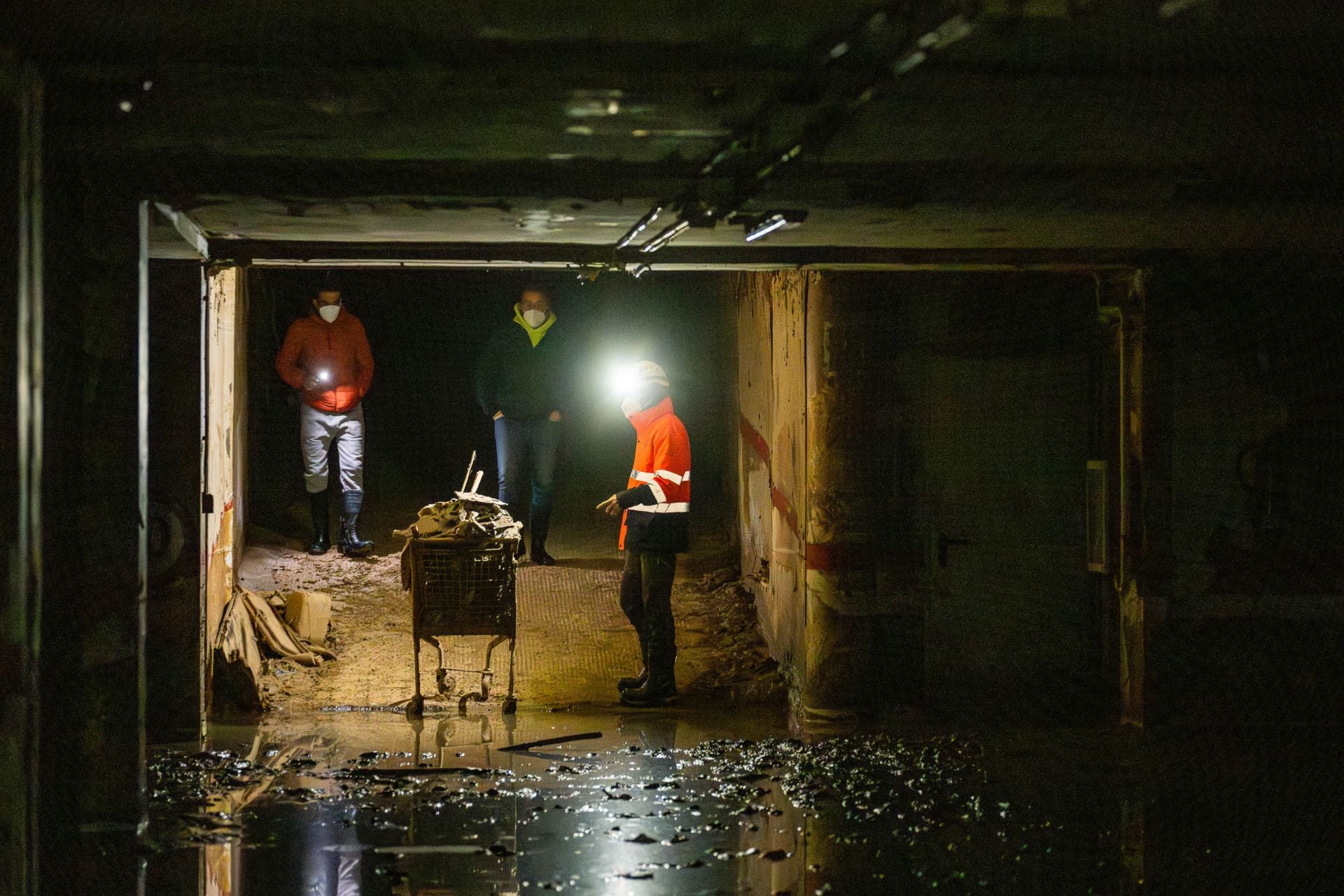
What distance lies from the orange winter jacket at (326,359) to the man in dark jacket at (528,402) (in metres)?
Answer: 1.11

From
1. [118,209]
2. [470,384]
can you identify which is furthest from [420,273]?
[118,209]

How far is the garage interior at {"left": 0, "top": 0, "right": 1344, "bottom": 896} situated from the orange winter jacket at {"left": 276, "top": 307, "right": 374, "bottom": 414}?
2.24ft

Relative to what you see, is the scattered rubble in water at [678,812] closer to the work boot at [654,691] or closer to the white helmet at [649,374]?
the work boot at [654,691]

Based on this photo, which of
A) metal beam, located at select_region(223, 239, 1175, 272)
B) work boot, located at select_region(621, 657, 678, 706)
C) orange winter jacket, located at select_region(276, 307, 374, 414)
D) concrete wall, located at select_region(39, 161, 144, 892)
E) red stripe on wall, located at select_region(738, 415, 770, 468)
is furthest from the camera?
orange winter jacket, located at select_region(276, 307, 374, 414)

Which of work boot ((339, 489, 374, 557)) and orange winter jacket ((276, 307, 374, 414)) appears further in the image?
work boot ((339, 489, 374, 557))

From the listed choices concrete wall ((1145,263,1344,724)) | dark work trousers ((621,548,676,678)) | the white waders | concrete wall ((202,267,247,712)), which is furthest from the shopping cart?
concrete wall ((1145,263,1344,724))

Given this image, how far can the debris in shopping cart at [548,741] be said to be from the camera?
7.38 m

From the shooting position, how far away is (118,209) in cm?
570

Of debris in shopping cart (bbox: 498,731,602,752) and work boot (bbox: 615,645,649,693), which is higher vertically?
work boot (bbox: 615,645,649,693)

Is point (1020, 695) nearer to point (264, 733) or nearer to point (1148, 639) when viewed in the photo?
point (1148, 639)

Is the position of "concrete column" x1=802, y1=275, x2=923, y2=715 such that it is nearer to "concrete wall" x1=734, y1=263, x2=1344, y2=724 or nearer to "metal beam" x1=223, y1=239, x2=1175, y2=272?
"concrete wall" x1=734, y1=263, x2=1344, y2=724

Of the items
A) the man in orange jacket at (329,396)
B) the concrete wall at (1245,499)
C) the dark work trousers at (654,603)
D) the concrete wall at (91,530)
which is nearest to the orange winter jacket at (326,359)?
the man in orange jacket at (329,396)

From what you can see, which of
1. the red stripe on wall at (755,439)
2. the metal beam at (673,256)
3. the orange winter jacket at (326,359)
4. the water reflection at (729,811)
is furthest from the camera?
the orange winter jacket at (326,359)

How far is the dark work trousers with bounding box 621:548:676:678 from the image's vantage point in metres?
8.44
